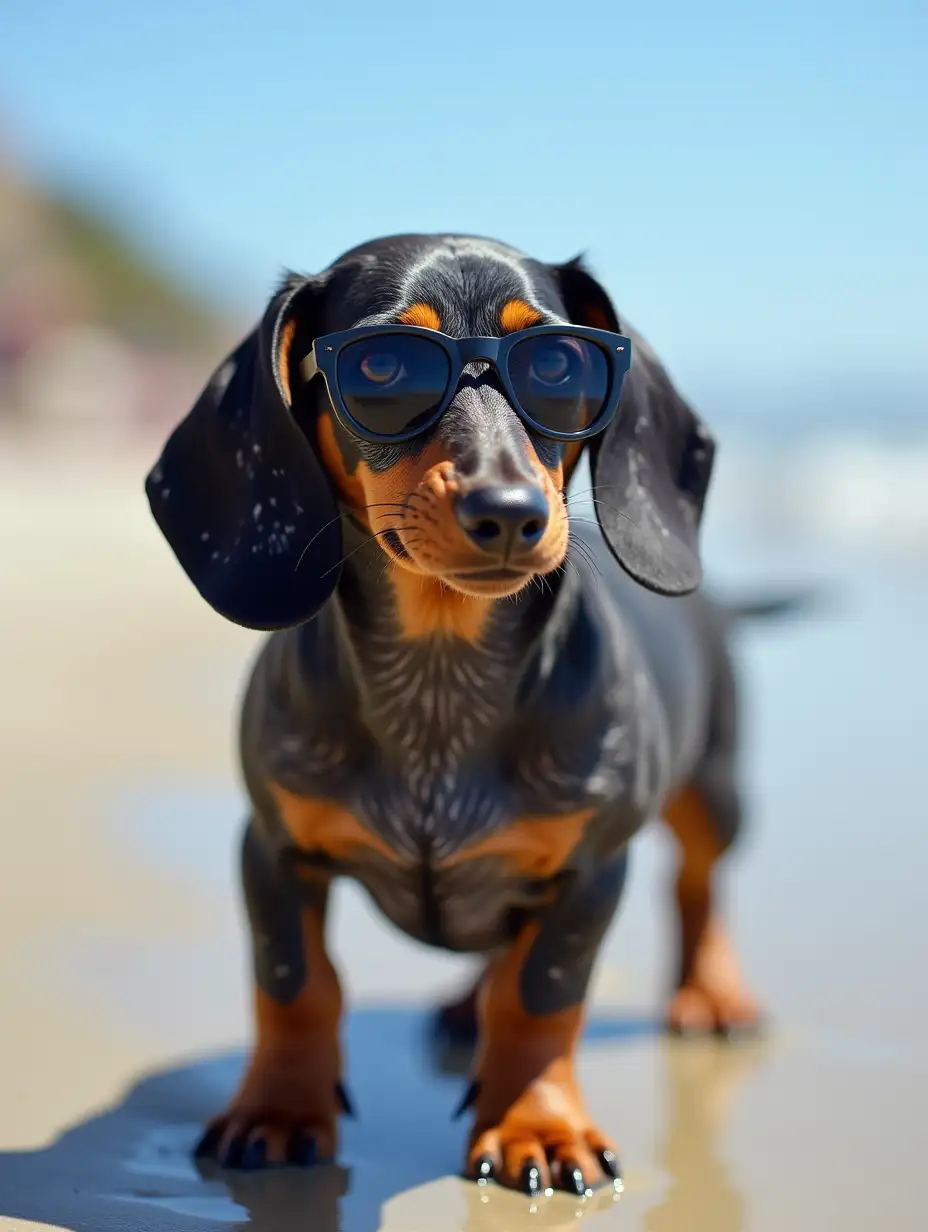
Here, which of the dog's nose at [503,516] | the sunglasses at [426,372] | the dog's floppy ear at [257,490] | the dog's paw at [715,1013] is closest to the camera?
the dog's nose at [503,516]

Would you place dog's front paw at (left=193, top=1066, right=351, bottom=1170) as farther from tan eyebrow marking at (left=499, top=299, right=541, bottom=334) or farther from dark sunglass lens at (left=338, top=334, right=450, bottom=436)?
tan eyebrow marking at (left=499, top=299, right=541, bottom=334)

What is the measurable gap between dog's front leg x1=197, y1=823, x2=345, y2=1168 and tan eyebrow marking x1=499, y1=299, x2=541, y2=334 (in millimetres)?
953

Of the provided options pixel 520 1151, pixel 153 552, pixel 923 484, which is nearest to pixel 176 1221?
pixel 520 1151

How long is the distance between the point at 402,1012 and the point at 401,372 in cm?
167

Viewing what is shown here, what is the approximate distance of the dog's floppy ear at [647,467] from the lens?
2.61 metres

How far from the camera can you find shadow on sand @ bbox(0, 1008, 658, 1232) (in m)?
2.32

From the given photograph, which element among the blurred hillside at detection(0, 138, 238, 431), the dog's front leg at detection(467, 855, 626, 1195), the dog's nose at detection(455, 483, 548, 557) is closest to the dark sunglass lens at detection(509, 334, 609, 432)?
the dog's nose at detection(455, 483, 548, 557)

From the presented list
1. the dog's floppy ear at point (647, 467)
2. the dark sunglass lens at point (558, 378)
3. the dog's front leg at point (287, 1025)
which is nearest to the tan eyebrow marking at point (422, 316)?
the dark sunglass lens at point (558, 378)

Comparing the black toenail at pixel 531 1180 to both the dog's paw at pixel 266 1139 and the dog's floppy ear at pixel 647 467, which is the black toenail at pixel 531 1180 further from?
the dog's floppy ear at pixel 647 467

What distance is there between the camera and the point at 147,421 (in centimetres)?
3634

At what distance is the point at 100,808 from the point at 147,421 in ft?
107

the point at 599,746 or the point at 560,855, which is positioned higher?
the point at 599,746

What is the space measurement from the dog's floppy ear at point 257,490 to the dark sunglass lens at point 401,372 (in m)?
0.16

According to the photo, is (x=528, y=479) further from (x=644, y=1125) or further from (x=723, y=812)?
(x=723, y=812)
